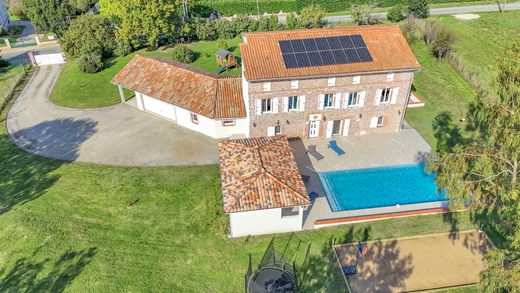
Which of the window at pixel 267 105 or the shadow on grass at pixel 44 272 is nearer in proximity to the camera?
the shadow on grass at pixel 44 272

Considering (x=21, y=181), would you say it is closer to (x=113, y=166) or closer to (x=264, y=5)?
(x=113, y=166)

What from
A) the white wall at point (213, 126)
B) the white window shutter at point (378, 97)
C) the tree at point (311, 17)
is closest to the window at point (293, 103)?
the white wall at point (213, 126)

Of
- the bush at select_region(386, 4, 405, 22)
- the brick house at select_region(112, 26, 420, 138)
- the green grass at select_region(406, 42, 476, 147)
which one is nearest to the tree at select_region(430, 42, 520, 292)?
the brick house at select_region(112, 26, 420, 138)

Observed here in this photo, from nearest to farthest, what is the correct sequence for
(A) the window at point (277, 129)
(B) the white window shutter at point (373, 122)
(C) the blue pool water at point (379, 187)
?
(C) the blue pool water at point (379, 187), (A) the window at point (277, 129), (B) the white window shutter at point (373, 122)

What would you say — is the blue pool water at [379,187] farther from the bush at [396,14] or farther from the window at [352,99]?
the bush at [396,14]

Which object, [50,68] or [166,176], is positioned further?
[50,68]

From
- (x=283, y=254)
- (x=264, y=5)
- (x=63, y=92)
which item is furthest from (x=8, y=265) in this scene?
(x=264, y=5)

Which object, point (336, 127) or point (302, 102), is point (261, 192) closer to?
point (302, 102)
